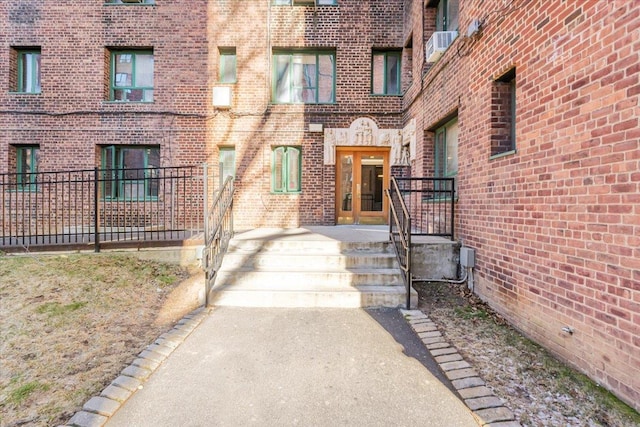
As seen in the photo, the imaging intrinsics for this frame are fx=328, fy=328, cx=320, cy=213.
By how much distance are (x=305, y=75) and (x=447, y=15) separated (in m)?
3.77

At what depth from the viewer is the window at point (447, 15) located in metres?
5.93

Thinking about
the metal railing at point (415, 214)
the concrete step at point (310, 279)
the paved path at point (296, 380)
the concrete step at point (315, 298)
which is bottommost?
the paved path at point (296, 380)

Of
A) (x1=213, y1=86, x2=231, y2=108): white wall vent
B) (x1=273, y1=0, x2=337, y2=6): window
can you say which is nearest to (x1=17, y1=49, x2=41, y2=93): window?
(x1=213, y1=86, x2=231, y2=108): white wall vent

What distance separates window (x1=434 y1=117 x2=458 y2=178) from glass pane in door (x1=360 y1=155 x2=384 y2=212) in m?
2.20

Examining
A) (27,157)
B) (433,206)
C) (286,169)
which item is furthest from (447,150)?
(27,157)

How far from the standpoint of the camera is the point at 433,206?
18.7 ft

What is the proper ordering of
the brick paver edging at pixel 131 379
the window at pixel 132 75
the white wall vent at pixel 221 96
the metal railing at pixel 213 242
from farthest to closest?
the window at pixel 132 75 < the white wall vent at pixel 221 96 < the metal railing at pixel 213 242 < the brick paver edging at pixel 131 379

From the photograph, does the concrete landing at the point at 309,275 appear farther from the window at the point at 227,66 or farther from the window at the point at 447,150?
the window at the point at 227,66

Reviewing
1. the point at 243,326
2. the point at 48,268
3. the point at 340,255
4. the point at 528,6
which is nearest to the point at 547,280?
the point at 340,255

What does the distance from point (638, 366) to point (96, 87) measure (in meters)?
11.0

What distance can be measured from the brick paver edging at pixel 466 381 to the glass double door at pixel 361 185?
5.33m

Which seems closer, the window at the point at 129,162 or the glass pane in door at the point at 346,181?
the window at the point at 129,162

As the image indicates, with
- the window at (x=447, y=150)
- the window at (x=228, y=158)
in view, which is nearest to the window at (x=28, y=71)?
the window at (x=228, y=158)

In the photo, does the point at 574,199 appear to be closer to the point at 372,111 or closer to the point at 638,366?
the point at 638,366
